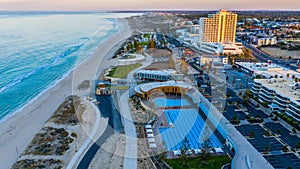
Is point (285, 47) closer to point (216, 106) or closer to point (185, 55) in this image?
point (185, 55)

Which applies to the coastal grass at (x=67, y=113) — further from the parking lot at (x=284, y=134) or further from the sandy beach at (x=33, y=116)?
the parking lot at (x=284, y=134)

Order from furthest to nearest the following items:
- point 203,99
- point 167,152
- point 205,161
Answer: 1. point 203,99
2. point 167,152
3. point 205,161

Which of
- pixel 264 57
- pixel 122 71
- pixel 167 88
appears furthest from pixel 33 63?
pixel 264 57

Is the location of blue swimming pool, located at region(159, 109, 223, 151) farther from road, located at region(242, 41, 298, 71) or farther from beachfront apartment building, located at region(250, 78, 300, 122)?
road, located at region(242, 41, 298, 71)

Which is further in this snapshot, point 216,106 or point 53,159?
point 216,106

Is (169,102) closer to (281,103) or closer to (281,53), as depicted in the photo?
(281,103)

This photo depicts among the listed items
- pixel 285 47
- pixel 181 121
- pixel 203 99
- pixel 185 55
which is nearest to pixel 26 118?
pixel 181 121

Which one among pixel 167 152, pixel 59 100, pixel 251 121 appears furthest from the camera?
pixel 59 100

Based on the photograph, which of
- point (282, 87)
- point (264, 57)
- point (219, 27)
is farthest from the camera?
point (219, 27)
